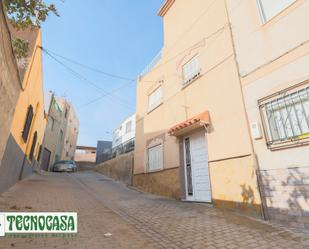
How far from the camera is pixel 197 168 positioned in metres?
A: 7.40

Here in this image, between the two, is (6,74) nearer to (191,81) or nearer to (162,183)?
(191,81)

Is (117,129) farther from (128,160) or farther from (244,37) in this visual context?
(244,37)

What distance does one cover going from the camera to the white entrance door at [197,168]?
22.9ft

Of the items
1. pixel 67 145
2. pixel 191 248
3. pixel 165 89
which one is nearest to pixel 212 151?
pixel 191 248

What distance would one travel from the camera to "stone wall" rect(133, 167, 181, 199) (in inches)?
316

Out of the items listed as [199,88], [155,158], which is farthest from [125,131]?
[199,88]

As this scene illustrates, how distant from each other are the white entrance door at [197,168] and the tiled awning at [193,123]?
405 mm

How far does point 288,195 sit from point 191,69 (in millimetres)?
5922

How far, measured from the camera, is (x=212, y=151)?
6535 millimetres

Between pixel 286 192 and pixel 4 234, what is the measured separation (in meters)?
5.65

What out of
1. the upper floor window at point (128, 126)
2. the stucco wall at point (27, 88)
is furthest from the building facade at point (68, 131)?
the stucco wall at point (27, 88)

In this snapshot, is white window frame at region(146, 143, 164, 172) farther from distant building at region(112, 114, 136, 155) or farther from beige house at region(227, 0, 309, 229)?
distant building at region(112, 114, 136, 155)

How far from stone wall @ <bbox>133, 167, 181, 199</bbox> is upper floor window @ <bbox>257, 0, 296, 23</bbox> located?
19.3ft

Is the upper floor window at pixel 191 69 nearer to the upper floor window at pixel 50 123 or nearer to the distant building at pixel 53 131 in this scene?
the distant building at pixel 53 131
